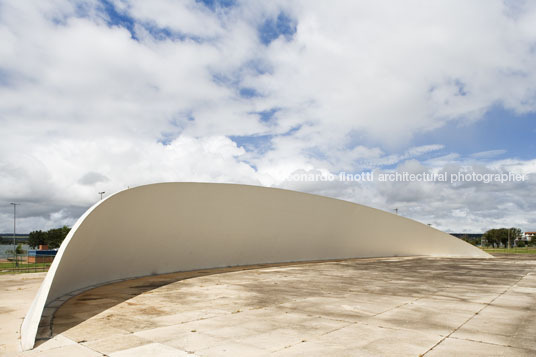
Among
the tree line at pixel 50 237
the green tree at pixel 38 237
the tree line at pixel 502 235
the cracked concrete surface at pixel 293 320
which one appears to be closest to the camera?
the cracked concrete surface at pixel 293 320

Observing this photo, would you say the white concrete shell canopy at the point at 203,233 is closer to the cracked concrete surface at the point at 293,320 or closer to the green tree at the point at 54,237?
the cracked concrete surface at the point at 293,320

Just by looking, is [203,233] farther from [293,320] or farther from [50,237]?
[50,237]

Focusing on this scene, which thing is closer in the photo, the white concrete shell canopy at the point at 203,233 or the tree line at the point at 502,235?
the white concrete shell canopy at the point at 203,233

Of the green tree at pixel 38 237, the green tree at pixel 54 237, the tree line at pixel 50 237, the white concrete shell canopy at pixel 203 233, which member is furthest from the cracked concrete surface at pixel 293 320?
the green tree at pixel 38 237

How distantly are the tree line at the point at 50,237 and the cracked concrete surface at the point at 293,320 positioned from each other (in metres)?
79.3

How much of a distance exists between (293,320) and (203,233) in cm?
851

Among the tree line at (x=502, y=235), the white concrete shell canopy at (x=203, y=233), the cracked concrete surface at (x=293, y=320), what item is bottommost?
the tree line at (x=502, y=235)

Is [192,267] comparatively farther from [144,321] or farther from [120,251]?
[144,321]

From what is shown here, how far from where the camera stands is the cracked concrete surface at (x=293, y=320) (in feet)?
15.8

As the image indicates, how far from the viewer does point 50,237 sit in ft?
280

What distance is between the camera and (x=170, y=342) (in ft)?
16.5

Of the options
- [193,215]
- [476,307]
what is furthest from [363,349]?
[193,215]

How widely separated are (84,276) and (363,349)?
742cm

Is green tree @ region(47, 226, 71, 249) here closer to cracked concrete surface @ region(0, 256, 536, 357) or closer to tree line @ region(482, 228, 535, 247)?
cracked concrete surface @ region(0, 256, 536, 357)
